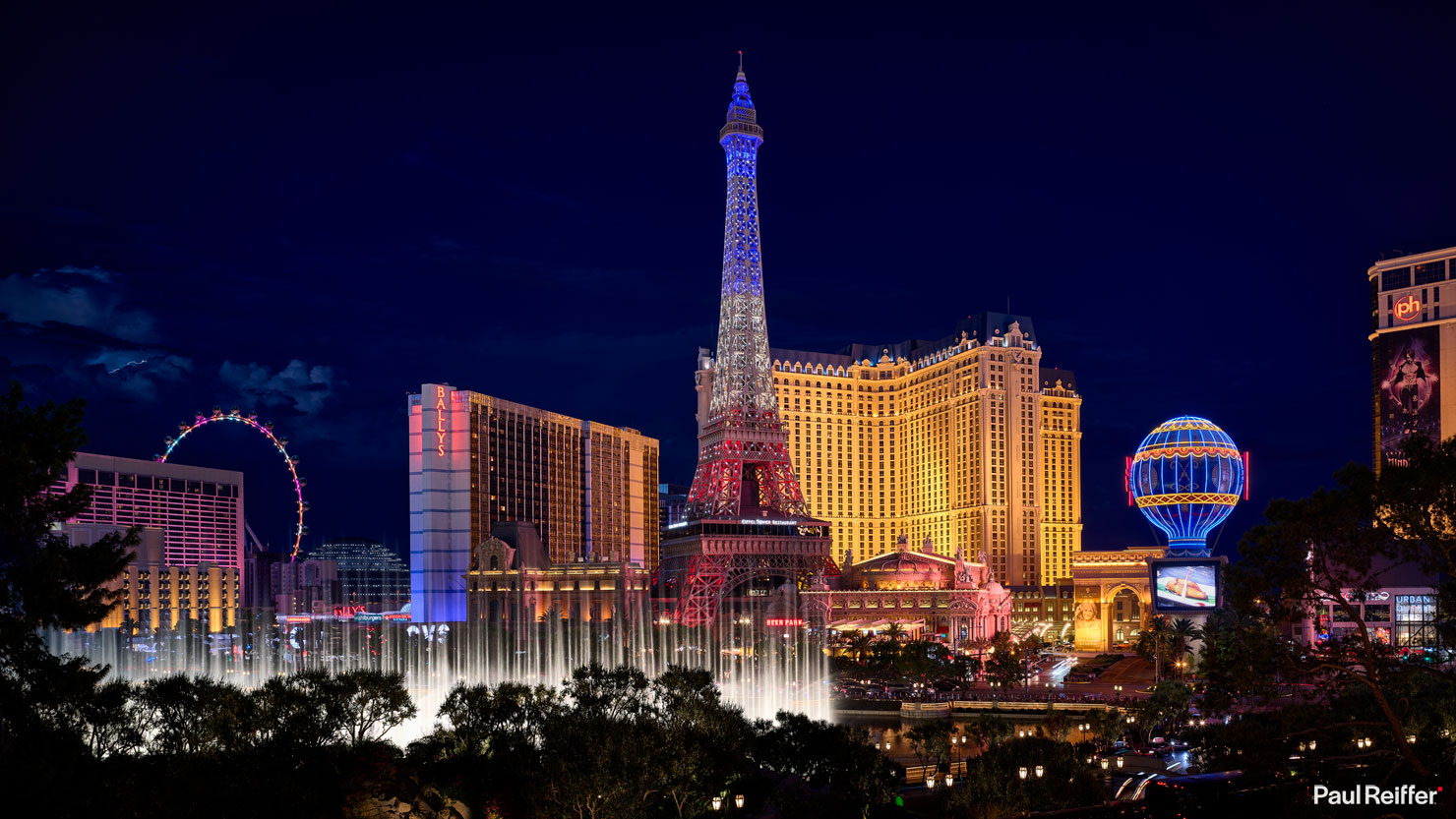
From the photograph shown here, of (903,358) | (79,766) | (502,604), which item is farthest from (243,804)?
(903,358)

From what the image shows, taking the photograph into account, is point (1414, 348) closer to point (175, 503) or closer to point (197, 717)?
point (197, 717)

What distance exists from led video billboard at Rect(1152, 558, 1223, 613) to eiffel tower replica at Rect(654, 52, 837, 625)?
32.1 meters

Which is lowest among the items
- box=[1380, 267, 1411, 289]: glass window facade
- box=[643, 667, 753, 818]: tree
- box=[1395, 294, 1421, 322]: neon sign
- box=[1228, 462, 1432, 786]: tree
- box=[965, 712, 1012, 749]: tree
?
box=[965, 712, 1012, 749]: tree

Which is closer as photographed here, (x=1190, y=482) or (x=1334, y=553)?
(x=1334, y=553)

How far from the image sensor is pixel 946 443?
159m

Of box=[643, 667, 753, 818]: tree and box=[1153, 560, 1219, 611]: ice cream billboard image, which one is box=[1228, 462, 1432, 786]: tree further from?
box=[1153, 560, 1219, 611]: ice cream billboard image

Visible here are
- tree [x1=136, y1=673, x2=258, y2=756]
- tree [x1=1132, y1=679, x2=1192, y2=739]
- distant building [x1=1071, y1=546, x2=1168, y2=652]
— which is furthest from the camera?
distant building [x1=1071, y1=546, x2=1168, y2=652]

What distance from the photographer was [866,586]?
124 m

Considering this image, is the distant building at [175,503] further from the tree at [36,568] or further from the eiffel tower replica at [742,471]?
the tree at [36,568]

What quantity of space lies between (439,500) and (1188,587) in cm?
6739

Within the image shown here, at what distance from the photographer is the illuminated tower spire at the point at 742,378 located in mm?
120125

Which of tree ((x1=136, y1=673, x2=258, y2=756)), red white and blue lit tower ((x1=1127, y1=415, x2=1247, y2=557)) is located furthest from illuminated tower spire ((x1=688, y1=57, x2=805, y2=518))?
tree ((x1=136, y1=673, x2=258, y2=756))

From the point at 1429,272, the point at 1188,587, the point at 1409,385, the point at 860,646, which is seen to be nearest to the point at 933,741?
the point at 860,646

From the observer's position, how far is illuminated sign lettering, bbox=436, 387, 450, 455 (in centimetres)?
12169
